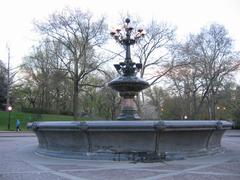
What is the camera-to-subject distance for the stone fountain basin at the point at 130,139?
11.1 meters

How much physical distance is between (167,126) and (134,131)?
1.00 metres

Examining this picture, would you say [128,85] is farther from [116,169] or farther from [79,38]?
[79,38]

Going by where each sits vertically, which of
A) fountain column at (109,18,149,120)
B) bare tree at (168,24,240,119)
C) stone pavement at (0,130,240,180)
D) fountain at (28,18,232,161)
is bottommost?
stone pavement at (0,130,240,180)

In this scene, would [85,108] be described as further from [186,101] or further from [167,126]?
[167,126]

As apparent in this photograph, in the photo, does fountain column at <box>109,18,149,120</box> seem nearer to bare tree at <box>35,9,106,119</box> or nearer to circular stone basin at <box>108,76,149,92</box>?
circular stone basin at <box>108,76,149,92</box>

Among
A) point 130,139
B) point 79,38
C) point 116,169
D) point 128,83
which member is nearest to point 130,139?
point 130,139

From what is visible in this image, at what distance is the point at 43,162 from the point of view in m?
11.1

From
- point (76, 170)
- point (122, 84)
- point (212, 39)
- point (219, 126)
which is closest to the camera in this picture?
point (76, 170)

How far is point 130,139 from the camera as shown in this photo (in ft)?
37.0

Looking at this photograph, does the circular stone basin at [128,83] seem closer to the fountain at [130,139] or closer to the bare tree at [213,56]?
the fountain at [130,139]

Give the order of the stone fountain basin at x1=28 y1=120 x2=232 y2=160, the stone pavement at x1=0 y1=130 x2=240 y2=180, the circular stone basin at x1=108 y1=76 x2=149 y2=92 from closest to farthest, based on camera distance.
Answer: the stone pavement at x1=0 y1=130 x2=240 y2=180
the stone fountain basin at x1=28 y1=120 x2=232 y2=160
the circular stone basin at x1=108 y1=76 x2=149 y2=92

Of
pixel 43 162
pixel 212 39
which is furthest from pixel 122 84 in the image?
pixel 212 39

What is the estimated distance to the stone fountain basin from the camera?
1105 cm

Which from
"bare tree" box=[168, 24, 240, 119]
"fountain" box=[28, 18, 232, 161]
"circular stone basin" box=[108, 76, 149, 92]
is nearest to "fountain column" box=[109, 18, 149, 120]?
"circular stone basin" box=[108, 76, 149, 92]
